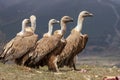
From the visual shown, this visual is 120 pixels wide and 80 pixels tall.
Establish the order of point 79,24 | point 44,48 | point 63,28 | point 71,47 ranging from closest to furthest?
point 44,48 < point 63,28 < point 71,47 < point 79,24

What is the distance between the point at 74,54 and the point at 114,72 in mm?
1988

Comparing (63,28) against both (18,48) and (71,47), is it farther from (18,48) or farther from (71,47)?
(18,48)

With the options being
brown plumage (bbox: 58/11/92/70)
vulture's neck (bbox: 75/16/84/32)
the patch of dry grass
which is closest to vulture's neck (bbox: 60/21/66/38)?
brown plumage (bbox: 58/11/92/70)

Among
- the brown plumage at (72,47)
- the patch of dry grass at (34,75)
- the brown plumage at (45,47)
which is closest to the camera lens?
the patch of dry grass at (34,75)

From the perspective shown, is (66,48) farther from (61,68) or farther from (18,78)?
(18,78)

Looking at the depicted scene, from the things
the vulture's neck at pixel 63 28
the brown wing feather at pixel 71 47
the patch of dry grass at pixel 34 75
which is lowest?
the patch of dry grass at pixel 34 75

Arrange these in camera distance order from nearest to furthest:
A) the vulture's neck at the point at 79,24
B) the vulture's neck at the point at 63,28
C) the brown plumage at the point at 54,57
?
1. the brown plumage at the point at 54,57
2. the vulture's neck at the point at 63,28
3. the vulture's neck at the point at 79,24

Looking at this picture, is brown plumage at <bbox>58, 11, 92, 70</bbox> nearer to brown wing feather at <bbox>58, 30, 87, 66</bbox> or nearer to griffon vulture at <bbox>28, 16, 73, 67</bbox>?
brown wing feather at <bbox>58, 30, 87, 66</bbox>

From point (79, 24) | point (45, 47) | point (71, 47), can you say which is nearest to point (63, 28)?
point (71, 47)

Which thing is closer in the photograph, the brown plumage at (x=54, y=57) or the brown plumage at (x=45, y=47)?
the brown plumage at (x=45, y=47)

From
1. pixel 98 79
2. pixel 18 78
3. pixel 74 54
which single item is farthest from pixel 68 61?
pixel 18 78

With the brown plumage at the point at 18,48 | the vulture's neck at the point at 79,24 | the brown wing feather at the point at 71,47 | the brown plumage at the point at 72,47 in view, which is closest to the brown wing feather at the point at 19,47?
the brown plumage at the point at 18,48

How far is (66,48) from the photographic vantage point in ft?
79.8

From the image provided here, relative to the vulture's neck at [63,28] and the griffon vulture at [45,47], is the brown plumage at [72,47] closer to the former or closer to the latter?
the vulture's neck at [63,28]
